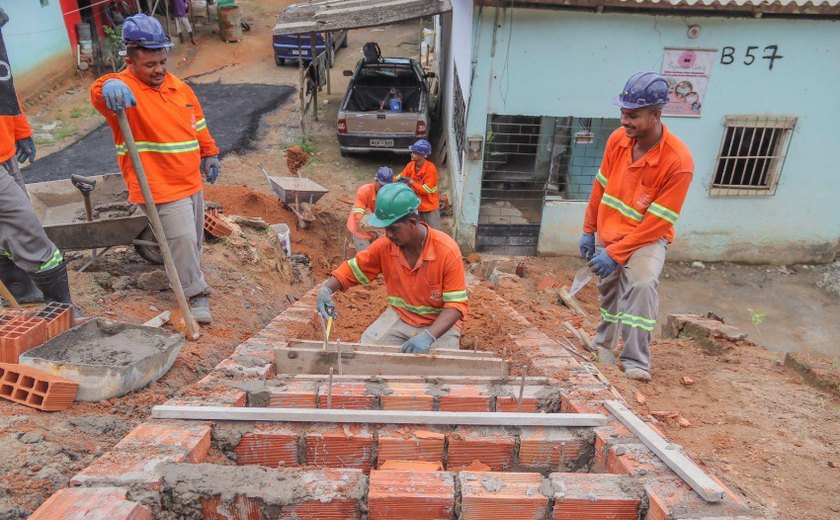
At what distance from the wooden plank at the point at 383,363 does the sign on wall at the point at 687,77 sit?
6054mm

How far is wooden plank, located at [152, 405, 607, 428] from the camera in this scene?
250 centimetres

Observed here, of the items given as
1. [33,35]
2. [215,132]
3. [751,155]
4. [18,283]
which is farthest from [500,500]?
[33,35]

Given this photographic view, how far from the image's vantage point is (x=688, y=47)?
7793 mm

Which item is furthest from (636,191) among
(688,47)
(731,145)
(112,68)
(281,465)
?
(112,68)

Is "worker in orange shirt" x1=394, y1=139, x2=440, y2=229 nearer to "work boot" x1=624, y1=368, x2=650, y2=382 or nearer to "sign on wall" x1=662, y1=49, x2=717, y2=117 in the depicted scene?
"sign on wall" x1=662, y1=49, x2=717, y2=117

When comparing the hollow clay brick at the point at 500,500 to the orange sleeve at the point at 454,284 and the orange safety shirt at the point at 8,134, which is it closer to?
the orange sleeve at the point at 454,284

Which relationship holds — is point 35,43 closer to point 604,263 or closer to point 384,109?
point 384,109

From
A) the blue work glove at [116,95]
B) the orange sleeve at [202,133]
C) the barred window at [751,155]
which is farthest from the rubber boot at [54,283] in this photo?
the barred window at [751,155]

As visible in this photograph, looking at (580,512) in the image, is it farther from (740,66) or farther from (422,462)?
(740,66)

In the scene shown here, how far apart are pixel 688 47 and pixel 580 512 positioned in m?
7.51

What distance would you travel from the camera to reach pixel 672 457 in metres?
2.29

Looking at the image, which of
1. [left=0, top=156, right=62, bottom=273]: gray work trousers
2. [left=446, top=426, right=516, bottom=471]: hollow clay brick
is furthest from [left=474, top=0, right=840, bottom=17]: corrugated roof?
[left=446, top=426, right=516, bottom=471]: hollow clay brick

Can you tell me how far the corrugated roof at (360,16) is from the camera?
32.8 ft

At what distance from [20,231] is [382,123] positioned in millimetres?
8254
